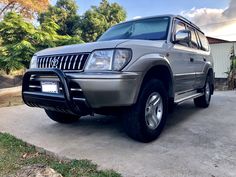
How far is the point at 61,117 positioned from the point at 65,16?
15769mm

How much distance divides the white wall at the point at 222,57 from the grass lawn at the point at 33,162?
1077 centimetres

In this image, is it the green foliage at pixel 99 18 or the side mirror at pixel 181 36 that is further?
the green foliage at pixel 99 18

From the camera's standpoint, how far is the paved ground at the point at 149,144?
262 cm

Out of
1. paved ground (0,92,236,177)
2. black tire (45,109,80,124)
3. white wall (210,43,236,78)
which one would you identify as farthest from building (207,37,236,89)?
black tire (45,109,80,124)

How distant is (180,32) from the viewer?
13.6 feet

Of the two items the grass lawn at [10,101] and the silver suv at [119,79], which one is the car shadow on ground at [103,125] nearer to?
the silver suv at [119,79]

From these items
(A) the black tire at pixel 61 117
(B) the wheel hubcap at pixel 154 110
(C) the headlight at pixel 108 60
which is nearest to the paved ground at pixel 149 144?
(A) the black tire at pixel 61 117

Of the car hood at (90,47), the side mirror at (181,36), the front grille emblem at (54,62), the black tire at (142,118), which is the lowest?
the black tire at (142,118)

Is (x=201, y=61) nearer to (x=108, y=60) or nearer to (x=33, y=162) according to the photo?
(x=108, y=60)

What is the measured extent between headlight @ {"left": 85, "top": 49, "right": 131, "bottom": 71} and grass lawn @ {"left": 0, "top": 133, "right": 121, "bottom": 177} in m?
1.04

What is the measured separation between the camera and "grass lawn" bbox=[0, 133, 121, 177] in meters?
2.52

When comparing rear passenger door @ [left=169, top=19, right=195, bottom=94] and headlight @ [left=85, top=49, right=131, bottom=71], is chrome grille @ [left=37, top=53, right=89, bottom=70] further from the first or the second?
rear passenger door @ [left=169, top=19, right=195, bottom=94]

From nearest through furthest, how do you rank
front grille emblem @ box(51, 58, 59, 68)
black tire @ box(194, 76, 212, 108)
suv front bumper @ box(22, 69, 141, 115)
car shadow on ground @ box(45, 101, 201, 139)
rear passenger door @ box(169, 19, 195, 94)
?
suv front bumper @ box(22, 69, 141, 115), front grille emblem @ box(51, 58, 59, 68), car shadow on ground @ box(45, 101, 201, 139), rear passenger door @ box(169, 19, 195, 94), black tire @ box(194, 76, 212, 108)

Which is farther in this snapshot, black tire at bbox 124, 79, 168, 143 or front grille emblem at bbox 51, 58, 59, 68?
front grille emblem at bbox 51, 58, 59, 68
